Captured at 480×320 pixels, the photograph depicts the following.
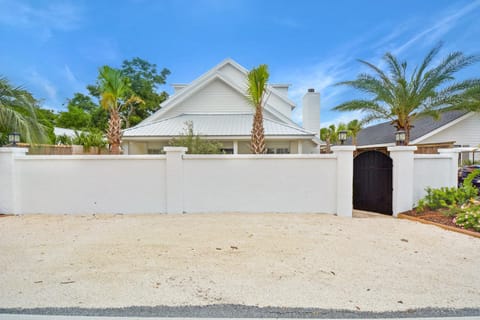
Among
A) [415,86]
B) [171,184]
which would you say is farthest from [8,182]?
[415,86]

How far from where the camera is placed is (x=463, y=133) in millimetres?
17672

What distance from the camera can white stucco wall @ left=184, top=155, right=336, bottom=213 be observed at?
289 inches

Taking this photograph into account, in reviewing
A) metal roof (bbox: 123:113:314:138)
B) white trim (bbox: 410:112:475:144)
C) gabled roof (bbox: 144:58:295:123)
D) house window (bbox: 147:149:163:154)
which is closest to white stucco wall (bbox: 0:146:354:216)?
metal roof (bbox: 123:113:314:138)

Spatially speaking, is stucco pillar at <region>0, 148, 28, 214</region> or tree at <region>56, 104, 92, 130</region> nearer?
stucco pillar at <region>0, 148, 28, 214</region>

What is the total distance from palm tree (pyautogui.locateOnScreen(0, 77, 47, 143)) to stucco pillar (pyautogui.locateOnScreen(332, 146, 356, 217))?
10.2 m

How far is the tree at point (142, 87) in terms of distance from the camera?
28281mm

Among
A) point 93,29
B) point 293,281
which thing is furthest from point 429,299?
point 93,29

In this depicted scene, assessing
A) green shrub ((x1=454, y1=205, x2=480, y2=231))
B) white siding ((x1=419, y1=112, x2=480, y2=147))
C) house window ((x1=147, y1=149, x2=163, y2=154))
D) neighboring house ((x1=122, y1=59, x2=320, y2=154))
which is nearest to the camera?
green shrub ((x1=454, y1=205, x2=480, y2=231))

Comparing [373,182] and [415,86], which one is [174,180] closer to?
[373,182]

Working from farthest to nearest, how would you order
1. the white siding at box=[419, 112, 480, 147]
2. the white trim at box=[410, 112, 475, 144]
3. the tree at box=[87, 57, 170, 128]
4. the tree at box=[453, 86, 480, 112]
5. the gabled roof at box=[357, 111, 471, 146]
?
the tree at box=[87, 57, 170, 128]
the white siding at box=[419, 112, 480, 147]
the gabled roof at box=[357, 111, 471, 146]
the white trim at box=[410, 112, 475, 144]
the tree at box=[453, 86, 480, 112]

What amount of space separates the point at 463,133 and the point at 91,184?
23.9 metres

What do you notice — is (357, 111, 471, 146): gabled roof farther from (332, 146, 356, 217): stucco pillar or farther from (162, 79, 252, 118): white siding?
(332, 146, 356, 217): stucco pillar

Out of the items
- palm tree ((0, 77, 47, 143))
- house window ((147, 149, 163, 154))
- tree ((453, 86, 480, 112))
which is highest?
tree ((453, 86, 480, 112))

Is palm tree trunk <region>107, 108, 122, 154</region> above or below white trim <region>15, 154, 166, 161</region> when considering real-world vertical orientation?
above
